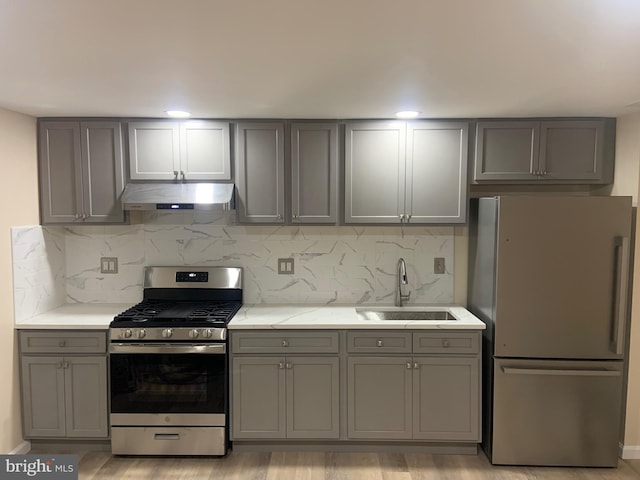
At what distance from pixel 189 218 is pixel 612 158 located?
9.96ft

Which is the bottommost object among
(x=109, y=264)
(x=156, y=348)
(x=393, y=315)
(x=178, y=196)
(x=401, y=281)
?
(x=156, y=348)

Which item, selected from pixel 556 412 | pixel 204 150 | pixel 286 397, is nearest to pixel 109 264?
pixel 204 150

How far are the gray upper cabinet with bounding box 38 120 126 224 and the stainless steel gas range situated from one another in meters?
0.82

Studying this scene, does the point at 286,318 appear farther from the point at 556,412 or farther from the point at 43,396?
the point at 556,412

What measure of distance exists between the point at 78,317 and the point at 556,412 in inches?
126

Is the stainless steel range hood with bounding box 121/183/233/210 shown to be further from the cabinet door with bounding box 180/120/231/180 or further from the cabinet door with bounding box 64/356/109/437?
the cabinet door with bounding box 64/356/109/437

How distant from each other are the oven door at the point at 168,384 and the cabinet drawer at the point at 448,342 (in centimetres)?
129

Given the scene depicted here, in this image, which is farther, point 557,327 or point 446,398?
point 446,398

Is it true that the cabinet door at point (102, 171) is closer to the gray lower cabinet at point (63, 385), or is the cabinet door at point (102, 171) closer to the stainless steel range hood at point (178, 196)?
the stainless steel range hood at point (178, 196)

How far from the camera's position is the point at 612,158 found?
3191 millimetres

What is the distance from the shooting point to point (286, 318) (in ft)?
10.5

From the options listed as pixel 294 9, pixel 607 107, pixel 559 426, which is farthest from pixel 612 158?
pixel 294 9

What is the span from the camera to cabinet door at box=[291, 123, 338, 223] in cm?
330

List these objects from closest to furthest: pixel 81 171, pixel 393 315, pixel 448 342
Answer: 1. pixel 448 342
2. pixel 81 171
3. pixel 393 315
